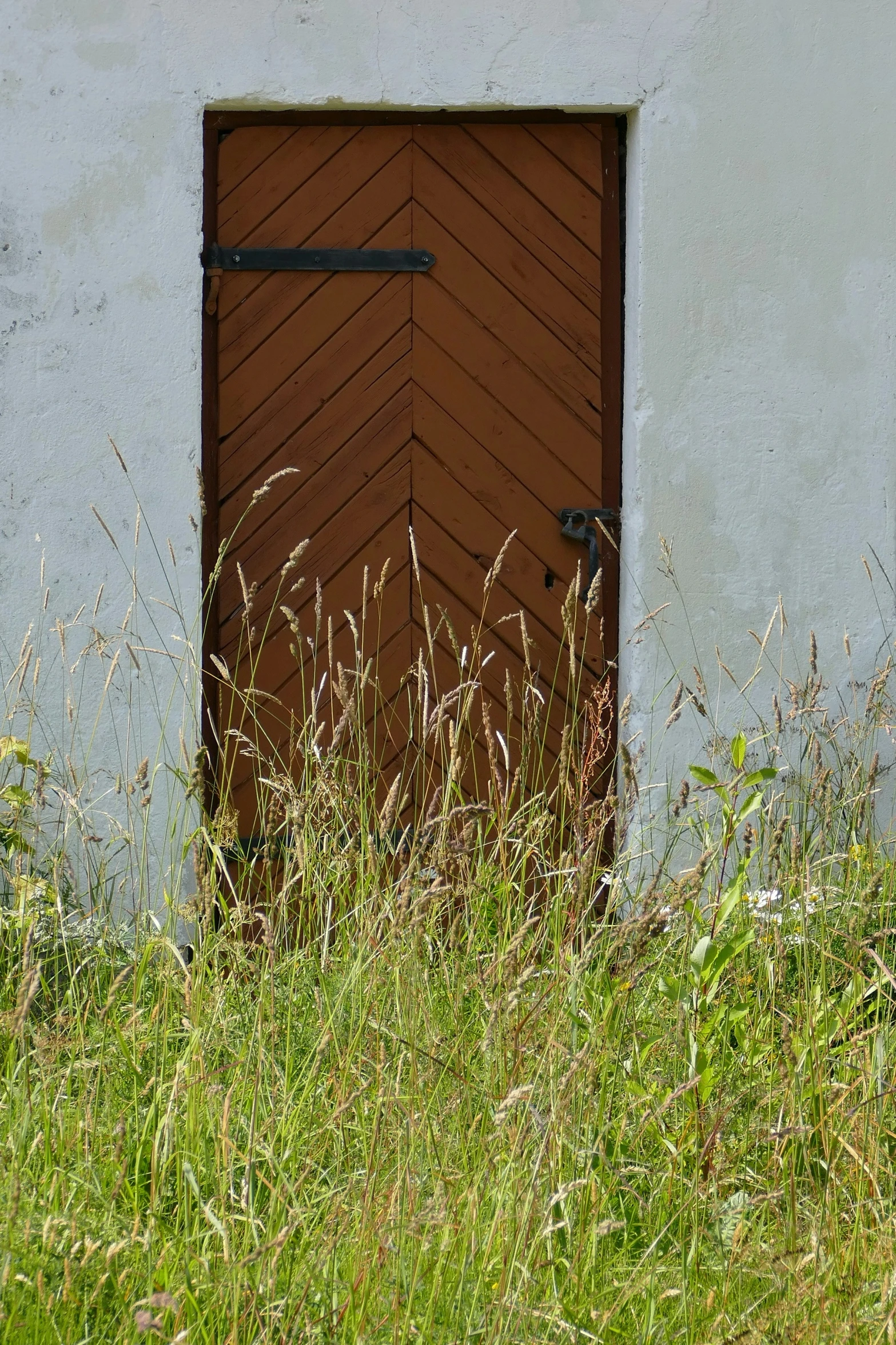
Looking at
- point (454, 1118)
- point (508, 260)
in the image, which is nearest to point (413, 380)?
point (508, 260)

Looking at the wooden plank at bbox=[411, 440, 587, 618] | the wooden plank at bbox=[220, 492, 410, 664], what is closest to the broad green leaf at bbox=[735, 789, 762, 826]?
the wooden plank at bbox=[411, 440, 587, 618]

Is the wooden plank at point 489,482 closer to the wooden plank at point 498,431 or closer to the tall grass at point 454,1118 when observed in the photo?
the wooden plank at point 498,431

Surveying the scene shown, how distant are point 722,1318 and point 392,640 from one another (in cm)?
234

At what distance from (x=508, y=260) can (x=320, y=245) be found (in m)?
0.57

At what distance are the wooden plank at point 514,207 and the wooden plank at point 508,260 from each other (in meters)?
0.02

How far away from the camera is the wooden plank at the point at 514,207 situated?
3.83m

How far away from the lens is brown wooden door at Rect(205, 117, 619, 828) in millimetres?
3795

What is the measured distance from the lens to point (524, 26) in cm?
371

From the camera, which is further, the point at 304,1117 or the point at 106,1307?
the point at 304,1117

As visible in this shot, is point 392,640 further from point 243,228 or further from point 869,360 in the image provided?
point 869,360

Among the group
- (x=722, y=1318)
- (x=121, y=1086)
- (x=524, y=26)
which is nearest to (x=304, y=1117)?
(x=121, y=1086)

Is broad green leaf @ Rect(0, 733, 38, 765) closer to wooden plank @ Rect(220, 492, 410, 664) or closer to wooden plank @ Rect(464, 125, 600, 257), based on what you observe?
wooden plank @ Rect(220, 492, 410, 664)

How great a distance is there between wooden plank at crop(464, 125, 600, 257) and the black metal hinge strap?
378mm

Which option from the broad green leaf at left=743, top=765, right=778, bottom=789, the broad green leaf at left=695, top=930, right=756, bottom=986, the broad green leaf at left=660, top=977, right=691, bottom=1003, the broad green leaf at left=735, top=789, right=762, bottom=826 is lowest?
the broad green leaf at left=660, top=977, right=691, bottom=1003
